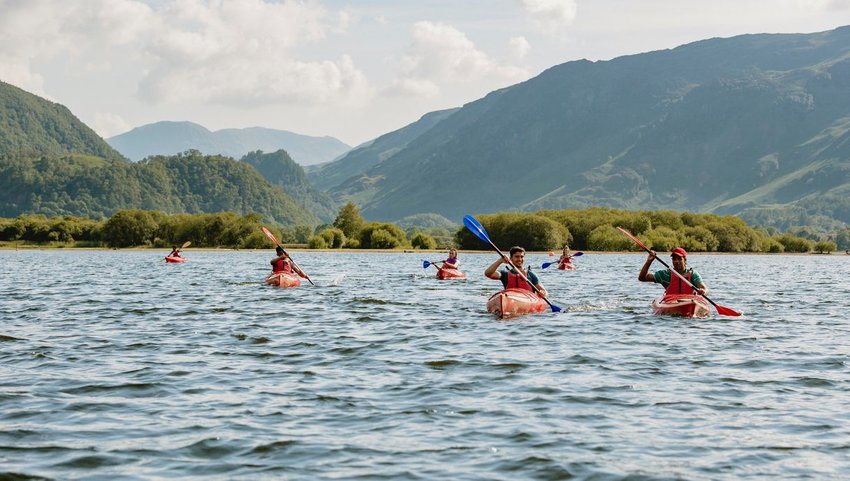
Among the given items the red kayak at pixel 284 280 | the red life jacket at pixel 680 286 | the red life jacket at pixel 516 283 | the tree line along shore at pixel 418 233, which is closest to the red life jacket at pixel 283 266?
the red kayak at pixel 284 280

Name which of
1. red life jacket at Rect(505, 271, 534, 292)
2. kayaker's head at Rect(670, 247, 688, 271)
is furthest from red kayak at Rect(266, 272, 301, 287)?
kayaker's head at Rect(670, 247, 688, 271)

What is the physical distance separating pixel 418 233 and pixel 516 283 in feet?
379

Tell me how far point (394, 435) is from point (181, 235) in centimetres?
13713

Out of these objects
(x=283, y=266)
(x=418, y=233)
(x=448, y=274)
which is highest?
(x=418, y=233)

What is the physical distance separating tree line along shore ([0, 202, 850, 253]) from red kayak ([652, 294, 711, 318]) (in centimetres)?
10254

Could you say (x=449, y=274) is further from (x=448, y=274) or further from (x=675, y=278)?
(x=675, y=278)

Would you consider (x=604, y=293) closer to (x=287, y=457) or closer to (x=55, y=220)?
(x=287, y=457)

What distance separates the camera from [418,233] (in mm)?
143375

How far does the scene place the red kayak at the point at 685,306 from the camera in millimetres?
26938

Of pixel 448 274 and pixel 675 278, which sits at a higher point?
pixel 675 278

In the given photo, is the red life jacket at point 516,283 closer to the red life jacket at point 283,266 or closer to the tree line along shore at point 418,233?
the red life jacket at point 283,266

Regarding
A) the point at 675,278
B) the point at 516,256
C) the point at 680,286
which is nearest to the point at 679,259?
the point at 675,278

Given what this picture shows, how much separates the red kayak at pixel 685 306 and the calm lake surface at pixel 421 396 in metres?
0.50

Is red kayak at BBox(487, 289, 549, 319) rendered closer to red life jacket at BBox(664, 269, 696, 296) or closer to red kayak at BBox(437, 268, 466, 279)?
red life jacket at BBox(664, 269, 696, 296)
